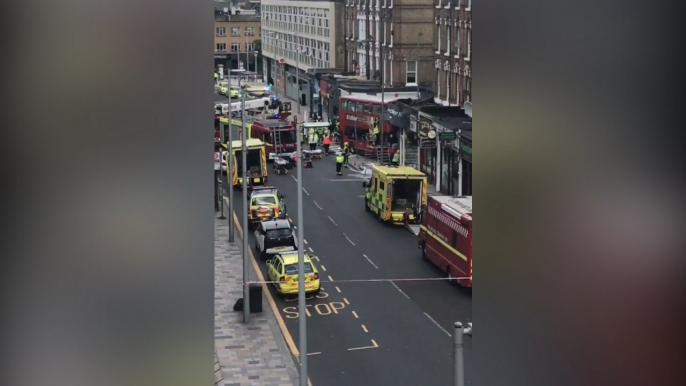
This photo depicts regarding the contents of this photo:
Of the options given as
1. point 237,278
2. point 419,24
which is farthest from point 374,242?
point 419,24

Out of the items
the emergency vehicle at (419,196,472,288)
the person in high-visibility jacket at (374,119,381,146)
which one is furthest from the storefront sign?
the person in high-visibility jacket at (374,119,381,146)

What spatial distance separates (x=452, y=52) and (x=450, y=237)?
11.8 metres

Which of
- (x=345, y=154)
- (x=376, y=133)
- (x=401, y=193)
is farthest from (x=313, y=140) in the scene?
(x=401, y=193)

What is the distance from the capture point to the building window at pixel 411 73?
Answer: 3484 cm

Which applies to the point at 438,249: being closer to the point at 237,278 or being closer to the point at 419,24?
the point at 237,278

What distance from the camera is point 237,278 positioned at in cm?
1778

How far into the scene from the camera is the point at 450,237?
17016 millimetres

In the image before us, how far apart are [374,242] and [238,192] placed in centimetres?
837

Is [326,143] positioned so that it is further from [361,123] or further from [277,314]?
[277,314]

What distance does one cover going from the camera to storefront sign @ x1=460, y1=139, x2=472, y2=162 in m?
23.2

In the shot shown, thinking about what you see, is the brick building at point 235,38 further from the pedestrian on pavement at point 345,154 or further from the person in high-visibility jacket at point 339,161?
the person in high-visibility jacket at point 339,161
